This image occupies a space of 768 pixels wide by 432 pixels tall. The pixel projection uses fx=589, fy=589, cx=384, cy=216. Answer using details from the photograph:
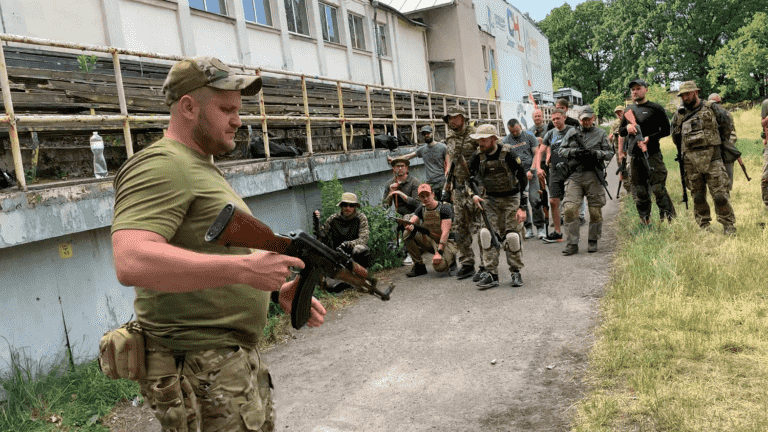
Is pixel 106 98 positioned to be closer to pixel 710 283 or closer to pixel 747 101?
pixel 710 283

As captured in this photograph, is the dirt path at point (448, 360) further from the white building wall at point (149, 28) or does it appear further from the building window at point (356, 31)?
the building window at point (356, 31)

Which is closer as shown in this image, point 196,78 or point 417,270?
point 196,78

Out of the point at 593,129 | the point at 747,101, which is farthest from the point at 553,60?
the point at 593,129

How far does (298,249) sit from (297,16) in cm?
1573

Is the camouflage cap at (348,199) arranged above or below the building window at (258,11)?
below

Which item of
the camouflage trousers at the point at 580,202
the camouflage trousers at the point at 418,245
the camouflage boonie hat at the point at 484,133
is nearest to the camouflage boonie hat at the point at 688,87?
the camouflage trousers at the point at 580,202

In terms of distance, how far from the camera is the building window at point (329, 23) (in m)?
17.8

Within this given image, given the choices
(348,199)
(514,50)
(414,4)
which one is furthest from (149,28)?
(514,50)

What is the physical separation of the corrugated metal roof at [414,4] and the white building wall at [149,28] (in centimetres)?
1356

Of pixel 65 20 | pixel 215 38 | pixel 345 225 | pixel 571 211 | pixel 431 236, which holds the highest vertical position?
pixel 215 38

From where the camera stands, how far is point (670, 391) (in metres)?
3.54

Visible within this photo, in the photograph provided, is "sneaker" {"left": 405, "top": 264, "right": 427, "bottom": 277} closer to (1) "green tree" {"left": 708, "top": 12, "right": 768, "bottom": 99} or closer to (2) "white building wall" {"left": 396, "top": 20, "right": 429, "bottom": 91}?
(2) "white building wall" {"left": 396, "top": 20, "right": 429, "bottom": 91}

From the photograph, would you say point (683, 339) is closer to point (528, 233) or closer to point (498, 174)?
point (498, 174)

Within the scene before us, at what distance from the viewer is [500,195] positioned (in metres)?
7.04
